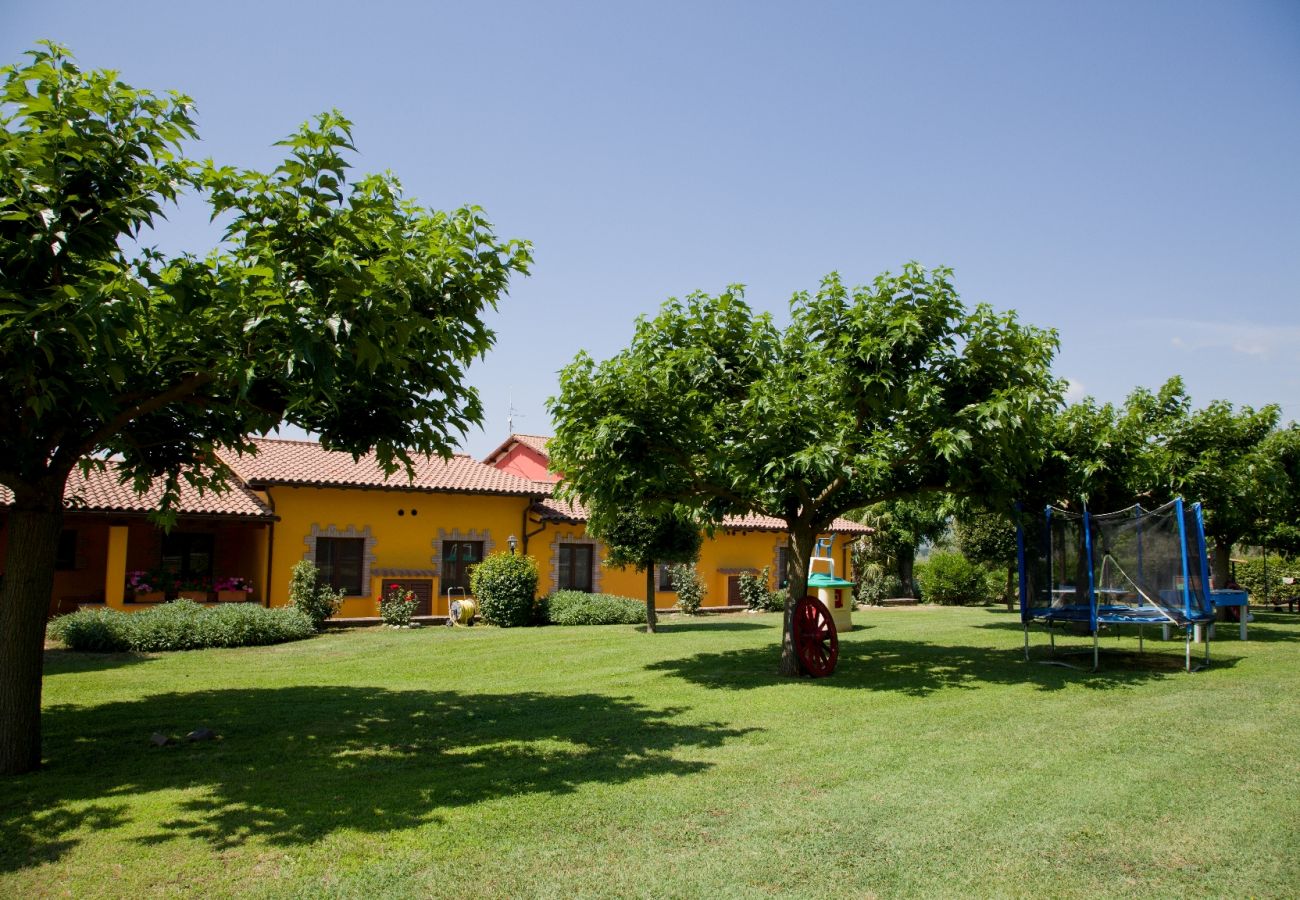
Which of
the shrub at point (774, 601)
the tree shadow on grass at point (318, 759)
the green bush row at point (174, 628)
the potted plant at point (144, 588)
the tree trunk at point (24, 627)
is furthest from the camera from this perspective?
the shrub at point (774, 601)

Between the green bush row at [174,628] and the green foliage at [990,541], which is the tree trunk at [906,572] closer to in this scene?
the green foliage at [990,541]

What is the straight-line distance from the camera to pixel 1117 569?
538 inches

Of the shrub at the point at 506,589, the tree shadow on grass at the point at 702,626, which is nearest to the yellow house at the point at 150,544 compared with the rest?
the shrub at the point at 506,589

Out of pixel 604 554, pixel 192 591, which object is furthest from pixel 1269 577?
pixel 192 591

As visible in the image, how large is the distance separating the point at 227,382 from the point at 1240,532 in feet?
84.6

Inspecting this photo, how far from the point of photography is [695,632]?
19.6 meters

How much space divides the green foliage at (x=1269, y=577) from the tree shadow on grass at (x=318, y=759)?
116ft

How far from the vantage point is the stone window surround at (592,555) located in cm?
2464

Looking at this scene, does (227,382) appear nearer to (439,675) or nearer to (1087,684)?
(439,675)

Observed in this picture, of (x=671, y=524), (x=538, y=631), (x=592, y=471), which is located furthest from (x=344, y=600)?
(x=592, y=471)

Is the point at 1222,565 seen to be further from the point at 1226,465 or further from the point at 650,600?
the point at 650,600

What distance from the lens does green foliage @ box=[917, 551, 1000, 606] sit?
1291 inches

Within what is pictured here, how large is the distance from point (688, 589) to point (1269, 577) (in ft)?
86.6

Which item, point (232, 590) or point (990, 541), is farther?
point (990, 541)
